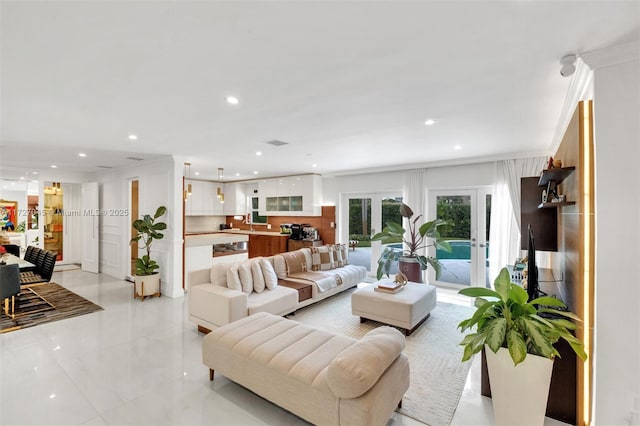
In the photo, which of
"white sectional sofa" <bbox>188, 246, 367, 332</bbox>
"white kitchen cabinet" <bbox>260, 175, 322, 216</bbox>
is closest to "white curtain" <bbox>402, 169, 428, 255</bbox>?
"white sectional sofa" <bbox>188, 246, 367, 332</bbox>

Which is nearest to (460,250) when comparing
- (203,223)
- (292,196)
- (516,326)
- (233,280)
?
(516,326)

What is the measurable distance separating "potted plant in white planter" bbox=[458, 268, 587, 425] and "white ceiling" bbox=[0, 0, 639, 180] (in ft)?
4.97

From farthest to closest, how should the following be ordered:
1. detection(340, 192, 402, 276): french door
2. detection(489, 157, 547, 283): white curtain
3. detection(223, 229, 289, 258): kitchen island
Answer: detection(223, 229, 289, 258): kitchen island → detection(340, 192, 402, 276): french door → detection(489, 157, 547, 283): white curtain

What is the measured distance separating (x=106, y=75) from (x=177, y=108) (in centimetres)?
68

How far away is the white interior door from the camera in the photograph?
6.78m

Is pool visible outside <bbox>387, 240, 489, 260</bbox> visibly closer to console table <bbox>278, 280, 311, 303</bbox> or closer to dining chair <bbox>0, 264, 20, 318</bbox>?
console table <bbox>278, 280, 311, 303</bbox>

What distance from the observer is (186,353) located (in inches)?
119

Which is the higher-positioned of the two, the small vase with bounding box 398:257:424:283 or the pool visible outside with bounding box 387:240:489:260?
the pool visible outside with bounding box 387:240:489:260

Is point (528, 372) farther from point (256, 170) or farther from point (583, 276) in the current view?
point (256, 170)

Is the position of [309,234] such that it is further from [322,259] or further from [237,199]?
[237,199]

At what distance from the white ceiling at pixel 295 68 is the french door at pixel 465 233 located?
1.70 meters

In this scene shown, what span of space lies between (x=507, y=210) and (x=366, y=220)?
2785mm

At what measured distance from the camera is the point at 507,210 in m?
4.77

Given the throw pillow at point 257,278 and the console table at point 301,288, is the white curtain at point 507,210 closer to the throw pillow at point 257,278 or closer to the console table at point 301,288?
the console table at point 301,288
